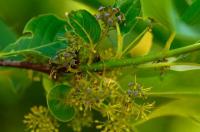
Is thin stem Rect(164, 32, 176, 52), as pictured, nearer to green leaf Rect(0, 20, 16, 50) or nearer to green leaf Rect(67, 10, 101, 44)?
green leaf Rect(67, 10, 101, 44)

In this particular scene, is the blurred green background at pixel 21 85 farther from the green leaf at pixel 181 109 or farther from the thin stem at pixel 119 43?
the thin stem at pixel 119 43

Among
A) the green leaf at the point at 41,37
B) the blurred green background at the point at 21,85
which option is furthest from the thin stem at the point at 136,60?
the blurred green background at the point at 21,85

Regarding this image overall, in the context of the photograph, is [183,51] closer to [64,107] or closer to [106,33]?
[106,33]

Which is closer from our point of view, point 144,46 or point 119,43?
point 119,43

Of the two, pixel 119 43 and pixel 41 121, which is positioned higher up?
pixel 119 43

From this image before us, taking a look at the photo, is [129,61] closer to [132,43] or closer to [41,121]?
[132,43]

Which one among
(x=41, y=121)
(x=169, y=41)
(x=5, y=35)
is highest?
(x=5, y=35)

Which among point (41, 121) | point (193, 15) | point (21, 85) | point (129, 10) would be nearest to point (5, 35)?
point (21, 85)
